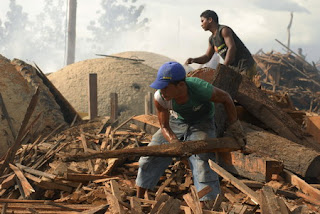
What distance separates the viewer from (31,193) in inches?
184

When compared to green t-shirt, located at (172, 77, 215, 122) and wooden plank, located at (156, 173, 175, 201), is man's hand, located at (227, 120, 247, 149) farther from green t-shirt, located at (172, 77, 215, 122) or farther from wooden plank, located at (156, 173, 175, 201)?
wooden plank, located at (156, 173, 175, 201)

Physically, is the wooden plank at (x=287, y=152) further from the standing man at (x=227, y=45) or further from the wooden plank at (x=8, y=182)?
the wooden plank at (x=8, y=182)

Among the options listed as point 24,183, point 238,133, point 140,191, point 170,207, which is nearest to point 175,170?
point 140,191

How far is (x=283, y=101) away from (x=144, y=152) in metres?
4.46

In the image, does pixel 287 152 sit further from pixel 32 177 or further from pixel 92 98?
pixel 92 98

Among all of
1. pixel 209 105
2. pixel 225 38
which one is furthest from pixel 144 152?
pixel 225 38

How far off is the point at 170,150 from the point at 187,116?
852 mm

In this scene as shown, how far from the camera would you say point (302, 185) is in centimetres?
410

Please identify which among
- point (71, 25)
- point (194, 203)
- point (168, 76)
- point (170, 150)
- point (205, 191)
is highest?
point (71, 25)

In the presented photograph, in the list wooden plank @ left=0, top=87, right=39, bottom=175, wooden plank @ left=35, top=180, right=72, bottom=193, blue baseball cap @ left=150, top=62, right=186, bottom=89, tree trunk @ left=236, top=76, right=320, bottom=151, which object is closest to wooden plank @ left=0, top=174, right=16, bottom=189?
wooden plank @ left=35, top=180, right=72, bottom=193

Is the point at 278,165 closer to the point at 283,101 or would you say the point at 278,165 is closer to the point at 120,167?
the point at 120,167

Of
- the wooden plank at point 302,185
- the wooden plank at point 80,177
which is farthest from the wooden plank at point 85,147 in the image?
the wooden plank at point 302,185

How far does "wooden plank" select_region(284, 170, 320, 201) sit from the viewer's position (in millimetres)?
3845

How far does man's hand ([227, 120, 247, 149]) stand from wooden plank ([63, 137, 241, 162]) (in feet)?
0.83
